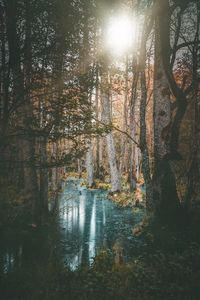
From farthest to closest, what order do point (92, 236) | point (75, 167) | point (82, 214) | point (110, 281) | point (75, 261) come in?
point (82, 214), point (92, 236), point (75, 167), point (75, 261), point (110, 281)

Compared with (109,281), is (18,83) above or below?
above

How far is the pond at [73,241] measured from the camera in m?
7.83

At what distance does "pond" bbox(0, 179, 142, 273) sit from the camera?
7.83 meters

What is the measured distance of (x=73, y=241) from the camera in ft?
32.9

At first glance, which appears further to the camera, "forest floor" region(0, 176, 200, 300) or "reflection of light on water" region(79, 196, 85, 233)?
"reflection of light on water" region(79, 196, 85, 233)

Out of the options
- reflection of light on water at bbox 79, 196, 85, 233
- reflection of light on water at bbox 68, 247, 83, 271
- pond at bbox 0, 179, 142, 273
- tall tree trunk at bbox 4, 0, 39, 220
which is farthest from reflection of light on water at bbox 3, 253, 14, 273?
reflection of light on water at bbox 79, 196, 85, 233

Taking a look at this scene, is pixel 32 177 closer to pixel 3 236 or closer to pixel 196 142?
pixel 3 236

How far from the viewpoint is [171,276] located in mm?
6223

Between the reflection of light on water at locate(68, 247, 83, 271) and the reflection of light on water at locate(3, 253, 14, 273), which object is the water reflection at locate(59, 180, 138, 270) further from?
the reflection of light on water at locate(3, 253, 14, 273)

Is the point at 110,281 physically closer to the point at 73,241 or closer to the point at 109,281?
the point at 109,281

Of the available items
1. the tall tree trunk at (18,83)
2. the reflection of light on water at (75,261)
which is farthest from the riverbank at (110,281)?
the tall tree trunk at (18,83)

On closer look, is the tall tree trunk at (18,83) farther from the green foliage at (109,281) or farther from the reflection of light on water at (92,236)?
the reflection of light on water at (92,236)

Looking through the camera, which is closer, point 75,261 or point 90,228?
point 75,261

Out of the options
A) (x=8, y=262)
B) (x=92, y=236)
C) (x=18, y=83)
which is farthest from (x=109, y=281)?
(x=92, y=236)
